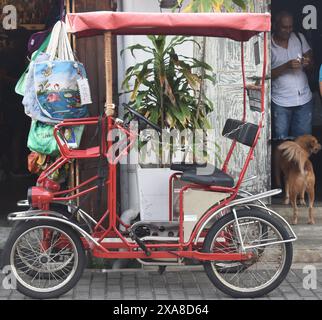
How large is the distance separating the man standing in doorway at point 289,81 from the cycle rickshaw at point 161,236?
7.89 feet

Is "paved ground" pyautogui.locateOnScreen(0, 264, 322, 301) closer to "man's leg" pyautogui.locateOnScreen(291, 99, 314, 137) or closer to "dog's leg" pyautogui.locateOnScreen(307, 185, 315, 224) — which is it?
"dog's leg" pyautogui.locateOnScreen(307, 185, 315, 224)

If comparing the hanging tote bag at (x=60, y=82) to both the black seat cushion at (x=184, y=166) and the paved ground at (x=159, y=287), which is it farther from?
the paved ground at (x=159, y=287)

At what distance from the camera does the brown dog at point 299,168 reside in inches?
304

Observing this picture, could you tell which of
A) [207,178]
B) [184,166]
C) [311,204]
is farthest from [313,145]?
[207,178]

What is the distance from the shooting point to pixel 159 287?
21.6 ft

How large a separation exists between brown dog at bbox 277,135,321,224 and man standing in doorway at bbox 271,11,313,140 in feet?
2.89

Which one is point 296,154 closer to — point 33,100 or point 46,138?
point 46,138

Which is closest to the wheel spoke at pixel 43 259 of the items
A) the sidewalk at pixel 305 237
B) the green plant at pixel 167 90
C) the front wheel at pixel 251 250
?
the front wheel at pixel 251 250

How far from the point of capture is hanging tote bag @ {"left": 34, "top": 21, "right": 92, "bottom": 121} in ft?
22.7

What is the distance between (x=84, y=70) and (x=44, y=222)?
1683 mm

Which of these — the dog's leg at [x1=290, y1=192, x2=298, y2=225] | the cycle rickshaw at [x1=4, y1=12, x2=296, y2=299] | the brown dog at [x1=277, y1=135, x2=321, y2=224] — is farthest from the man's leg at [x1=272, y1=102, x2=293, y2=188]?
the cycle rickshaw at [x1=4, y1=12, x2=296, y2=299]

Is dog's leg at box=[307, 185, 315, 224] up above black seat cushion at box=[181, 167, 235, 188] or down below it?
below

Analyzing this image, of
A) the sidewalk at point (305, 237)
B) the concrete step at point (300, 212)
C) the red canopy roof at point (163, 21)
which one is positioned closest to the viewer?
the red canopy roof at point (163, 21)

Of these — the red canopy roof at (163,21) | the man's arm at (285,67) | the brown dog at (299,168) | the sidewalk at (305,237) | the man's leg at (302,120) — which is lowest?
the sidewalk at (305,237)
